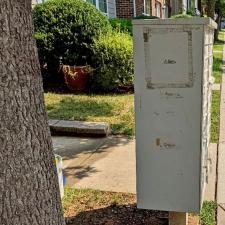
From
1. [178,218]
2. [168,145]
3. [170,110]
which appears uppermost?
[170,110]

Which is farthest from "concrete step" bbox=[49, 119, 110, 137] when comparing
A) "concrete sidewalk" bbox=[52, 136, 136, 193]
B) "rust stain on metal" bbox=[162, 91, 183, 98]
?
"rust stain on metal" bbox=[162, 91, 183, 98]

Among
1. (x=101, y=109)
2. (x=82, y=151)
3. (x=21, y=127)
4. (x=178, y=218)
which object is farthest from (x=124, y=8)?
(x=21, y=127)

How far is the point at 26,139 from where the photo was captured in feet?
6.12

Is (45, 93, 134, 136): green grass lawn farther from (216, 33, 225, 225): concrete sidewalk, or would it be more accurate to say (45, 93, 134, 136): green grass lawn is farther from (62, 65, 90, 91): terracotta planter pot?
(216, 33, 225, 225): concrete sidewalk

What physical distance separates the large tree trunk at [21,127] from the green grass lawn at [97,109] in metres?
Result: 4.23

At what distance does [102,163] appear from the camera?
16.5 ft

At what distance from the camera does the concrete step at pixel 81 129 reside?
610 centimetres

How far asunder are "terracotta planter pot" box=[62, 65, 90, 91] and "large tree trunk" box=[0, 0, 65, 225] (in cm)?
717

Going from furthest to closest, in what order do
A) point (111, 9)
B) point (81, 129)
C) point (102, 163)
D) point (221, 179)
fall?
point (111, 9) → point (81, 129) → point (102, 163) → point (221, 179)

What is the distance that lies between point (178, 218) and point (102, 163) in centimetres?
190

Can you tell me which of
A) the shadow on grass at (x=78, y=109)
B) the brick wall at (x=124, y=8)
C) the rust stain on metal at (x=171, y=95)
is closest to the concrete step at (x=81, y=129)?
the shadow on grass at (x=78, y=109)

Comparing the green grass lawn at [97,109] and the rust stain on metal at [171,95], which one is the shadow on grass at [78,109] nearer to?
the green grass lawn at [97,109]

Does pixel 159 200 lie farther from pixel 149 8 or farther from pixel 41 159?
pixel 149 8

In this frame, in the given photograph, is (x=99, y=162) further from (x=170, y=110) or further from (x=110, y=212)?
(x=170, y=110)
